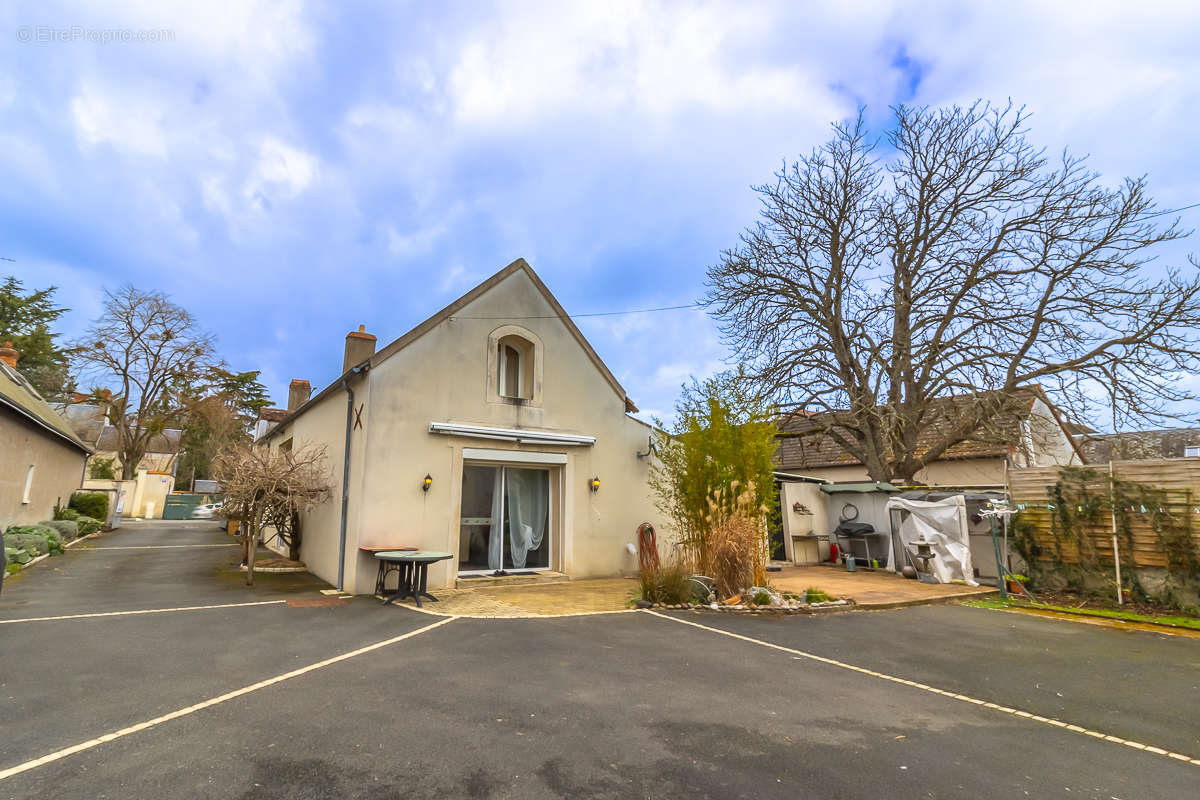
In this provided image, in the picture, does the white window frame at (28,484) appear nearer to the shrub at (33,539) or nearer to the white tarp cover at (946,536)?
the shrub at (33,539)

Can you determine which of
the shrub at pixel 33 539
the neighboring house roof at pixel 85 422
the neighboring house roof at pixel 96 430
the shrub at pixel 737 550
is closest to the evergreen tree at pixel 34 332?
the neighboring house roof at pixel 96 430

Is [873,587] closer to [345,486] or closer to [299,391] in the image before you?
[345,486]

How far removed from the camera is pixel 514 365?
11734 millimetres

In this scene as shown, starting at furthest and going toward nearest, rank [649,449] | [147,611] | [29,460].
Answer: [29,460]
[649,449]
[147,611]

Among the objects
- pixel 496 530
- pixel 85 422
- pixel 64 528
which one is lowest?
pixel 64 528

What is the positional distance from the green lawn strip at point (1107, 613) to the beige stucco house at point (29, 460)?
20088 mm

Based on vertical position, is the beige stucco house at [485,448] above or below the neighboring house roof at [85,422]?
below

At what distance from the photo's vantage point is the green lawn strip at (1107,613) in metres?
7.97

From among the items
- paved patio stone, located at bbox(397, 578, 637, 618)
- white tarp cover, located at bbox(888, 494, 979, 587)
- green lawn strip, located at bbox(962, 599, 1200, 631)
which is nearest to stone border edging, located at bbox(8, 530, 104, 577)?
paved patio stone, located at bbox(397, 578, 637, 618)

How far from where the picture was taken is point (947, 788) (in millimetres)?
3041

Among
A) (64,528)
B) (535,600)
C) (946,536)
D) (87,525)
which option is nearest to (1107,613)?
(946,536)

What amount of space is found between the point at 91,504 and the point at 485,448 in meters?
19.4

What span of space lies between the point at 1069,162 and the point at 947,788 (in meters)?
16.0

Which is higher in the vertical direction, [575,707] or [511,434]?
[511,434]
